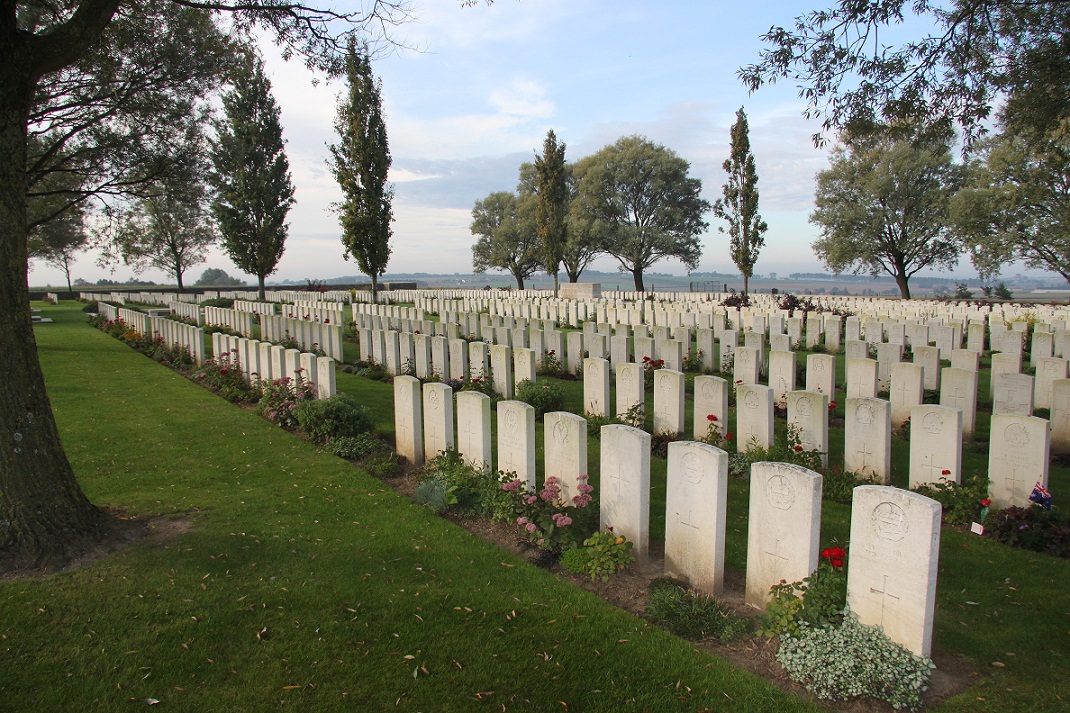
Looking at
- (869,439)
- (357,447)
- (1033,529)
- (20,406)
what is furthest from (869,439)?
(20,406)

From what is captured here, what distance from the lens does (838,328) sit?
1747cm

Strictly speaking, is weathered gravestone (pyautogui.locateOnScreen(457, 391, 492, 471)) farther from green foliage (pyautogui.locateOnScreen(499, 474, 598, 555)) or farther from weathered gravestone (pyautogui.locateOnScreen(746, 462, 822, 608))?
weathered gravestone (pyautogui.locateOnScreen(746, 462, 822, 608))

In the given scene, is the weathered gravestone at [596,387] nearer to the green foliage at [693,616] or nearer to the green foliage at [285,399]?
the green foliage at [285,399]

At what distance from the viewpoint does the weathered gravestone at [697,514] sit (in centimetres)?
475

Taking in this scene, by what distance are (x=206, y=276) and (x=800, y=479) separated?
3711 inches

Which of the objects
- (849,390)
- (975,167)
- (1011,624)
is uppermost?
(975,167)

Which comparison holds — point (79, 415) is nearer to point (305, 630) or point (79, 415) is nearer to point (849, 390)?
point (305, 630)

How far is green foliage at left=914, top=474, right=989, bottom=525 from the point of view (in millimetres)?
6270

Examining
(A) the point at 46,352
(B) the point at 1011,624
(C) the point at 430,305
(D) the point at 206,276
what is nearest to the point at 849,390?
(B) the point at 1011,624

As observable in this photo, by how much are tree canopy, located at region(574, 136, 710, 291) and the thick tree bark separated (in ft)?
152

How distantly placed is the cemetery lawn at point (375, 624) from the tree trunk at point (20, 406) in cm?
39

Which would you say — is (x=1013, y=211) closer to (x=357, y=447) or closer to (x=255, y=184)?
(x=357, y=447)

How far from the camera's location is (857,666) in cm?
371

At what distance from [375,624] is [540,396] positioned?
6352 mm
